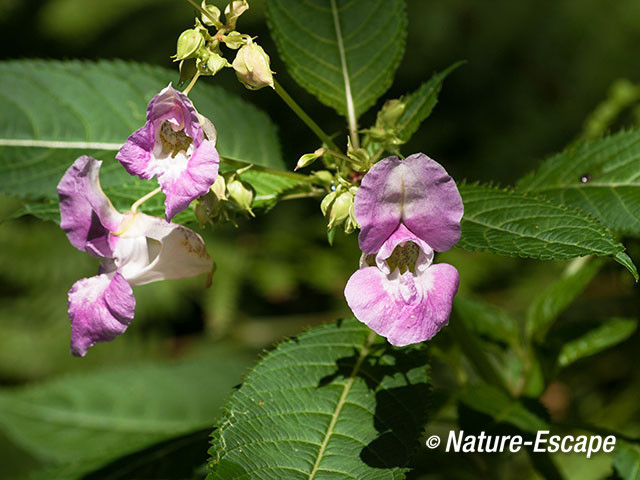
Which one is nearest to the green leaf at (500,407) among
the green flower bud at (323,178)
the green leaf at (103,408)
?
the green flower bud at (323,178)

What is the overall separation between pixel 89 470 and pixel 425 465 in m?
1.00

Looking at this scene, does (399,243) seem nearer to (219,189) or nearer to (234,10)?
(219,189)

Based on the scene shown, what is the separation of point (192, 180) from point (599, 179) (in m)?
0.95

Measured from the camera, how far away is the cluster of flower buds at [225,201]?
3.91 feet

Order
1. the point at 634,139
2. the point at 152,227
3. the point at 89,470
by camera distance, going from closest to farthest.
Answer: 1. the point at 152,227
2. the point at 634,139
3. the point at 89,470

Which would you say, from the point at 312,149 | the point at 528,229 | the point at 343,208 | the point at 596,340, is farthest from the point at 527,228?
the point at 312,149

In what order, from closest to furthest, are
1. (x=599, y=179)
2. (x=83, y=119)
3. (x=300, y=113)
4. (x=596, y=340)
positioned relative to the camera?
(x=300, y=113)
(x=599, y=179)
(x=83, y=119)
(x=596, y=340)

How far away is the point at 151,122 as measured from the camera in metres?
1.16

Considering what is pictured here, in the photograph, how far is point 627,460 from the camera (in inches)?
60.5

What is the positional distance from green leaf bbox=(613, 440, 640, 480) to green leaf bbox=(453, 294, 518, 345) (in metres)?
0.39

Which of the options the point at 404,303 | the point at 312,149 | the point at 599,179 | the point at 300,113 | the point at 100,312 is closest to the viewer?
the point at 404,303

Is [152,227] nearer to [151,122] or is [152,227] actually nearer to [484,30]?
[151,122]

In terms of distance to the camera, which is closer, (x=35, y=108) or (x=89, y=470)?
(x=35, y=108)

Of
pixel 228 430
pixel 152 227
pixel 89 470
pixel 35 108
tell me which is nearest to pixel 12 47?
pixel 35 108
